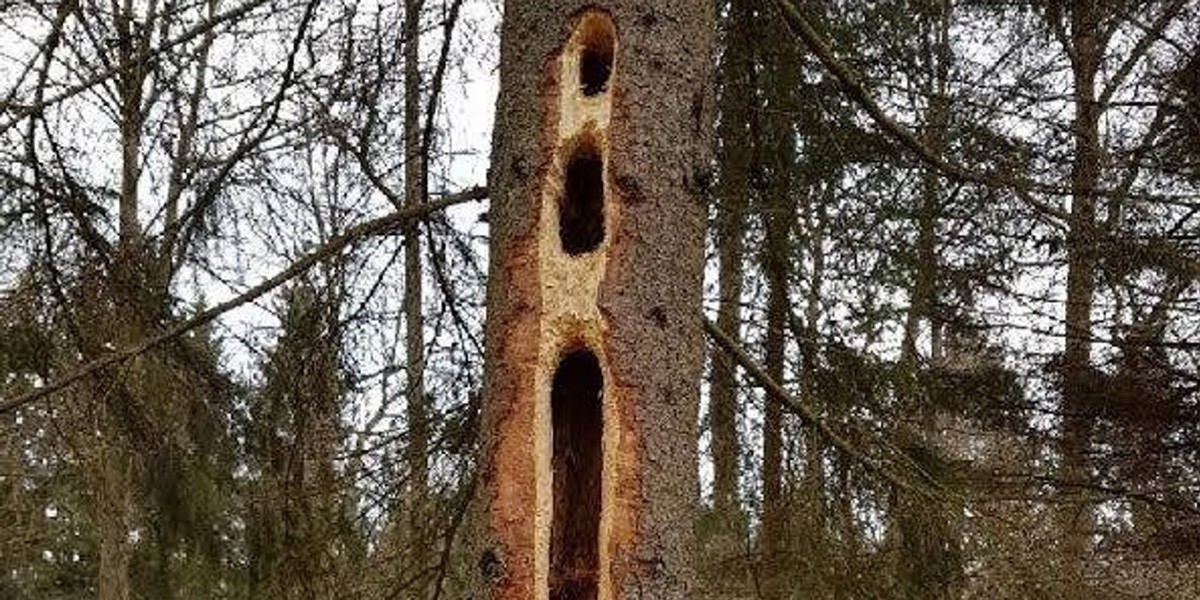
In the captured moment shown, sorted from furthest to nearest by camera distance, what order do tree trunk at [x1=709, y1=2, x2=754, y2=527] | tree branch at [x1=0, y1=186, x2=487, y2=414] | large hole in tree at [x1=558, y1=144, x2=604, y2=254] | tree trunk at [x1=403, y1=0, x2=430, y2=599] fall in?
tree trunk at [x1=709, y1=2, x2=754, y2=527] → tree trunk at [x1=403, y1=0, x2=430, y2=599] → tree branch at [x1=0, y1=186, x2=487, y2=414] → large hole in tree at [x1=558, y1=144, x2=604, y2=254]

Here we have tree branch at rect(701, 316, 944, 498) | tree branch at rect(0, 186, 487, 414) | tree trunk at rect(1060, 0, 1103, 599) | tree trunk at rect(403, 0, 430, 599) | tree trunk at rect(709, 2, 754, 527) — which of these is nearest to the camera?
tree branch at rect(0, 186, 487, 414)

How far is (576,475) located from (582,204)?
1.69ft

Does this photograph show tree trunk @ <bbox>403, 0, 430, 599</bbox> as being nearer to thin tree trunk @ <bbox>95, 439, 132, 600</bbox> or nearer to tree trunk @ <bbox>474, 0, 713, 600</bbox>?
thin tree trunk @ <bbox>95, 439, 132, 600</bbox>

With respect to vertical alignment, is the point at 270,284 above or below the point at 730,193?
below

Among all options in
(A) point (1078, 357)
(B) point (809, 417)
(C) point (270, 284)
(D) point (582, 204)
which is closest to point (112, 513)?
(C) point (270, 284)

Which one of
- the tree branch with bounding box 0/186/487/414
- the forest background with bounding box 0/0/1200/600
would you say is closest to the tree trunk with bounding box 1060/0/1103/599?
the forest background with bounding box 0/0/1200/600

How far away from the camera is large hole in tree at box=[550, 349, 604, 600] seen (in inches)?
100

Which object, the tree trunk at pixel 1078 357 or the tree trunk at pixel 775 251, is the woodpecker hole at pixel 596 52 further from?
the tree trunk at pixel 1078 357

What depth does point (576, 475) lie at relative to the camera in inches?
103

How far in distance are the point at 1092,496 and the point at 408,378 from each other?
5871mm

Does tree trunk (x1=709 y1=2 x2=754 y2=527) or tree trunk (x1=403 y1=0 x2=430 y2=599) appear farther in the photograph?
tree trunk (x1=709 y1=2 x2=754 y2=527)

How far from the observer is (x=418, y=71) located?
412 centimetres

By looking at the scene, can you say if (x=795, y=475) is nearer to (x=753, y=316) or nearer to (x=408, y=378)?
(x=753, y=316)

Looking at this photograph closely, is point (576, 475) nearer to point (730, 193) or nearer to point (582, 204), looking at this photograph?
point (582, 204)
